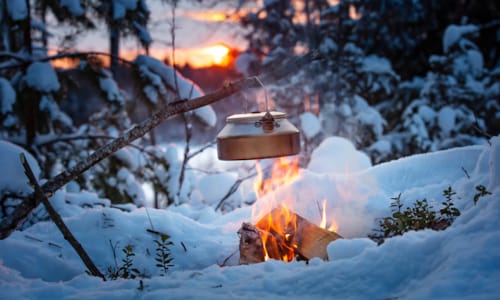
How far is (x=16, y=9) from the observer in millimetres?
5977

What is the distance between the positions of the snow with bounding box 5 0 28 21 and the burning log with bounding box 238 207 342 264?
4.47 meters

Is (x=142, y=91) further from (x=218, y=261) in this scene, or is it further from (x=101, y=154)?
(x=218, y=261)

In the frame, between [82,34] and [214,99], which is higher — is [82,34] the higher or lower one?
the higher one

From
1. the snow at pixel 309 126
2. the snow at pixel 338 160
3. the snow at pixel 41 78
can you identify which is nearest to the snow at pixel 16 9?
the snow at pixel 41 78

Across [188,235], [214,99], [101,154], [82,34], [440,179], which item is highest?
[82,34]

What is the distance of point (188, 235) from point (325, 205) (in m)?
1.30

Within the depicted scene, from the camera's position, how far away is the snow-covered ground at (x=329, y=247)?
95.7 inches

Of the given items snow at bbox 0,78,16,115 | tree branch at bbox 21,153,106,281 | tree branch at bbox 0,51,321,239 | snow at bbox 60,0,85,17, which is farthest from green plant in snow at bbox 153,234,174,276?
snow at bbox 60,0,85,17

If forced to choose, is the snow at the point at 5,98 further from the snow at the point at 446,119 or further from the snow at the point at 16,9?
the snow at the point at 446,119

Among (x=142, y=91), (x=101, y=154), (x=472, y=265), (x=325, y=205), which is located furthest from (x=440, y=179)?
(x=142, y=91)

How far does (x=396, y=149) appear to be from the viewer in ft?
38.2

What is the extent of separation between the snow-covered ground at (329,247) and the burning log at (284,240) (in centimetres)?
33

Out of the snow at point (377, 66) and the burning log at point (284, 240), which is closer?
the burning log at point (284, 240)

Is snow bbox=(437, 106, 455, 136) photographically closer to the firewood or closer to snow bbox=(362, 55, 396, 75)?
snow bbox=(362, 55, 396, 75)
